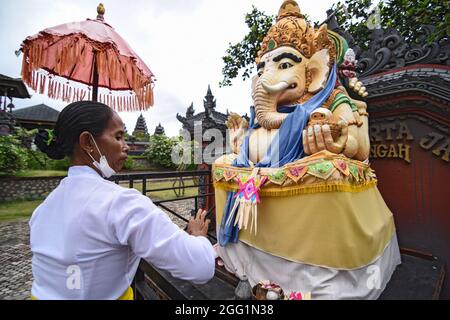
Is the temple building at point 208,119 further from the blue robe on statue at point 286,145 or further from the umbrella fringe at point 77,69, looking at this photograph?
the blue robe on statue at point 286,145

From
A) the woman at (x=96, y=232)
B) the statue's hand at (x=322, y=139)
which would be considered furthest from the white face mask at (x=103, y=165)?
the statue's hand at (x=322, y=139)

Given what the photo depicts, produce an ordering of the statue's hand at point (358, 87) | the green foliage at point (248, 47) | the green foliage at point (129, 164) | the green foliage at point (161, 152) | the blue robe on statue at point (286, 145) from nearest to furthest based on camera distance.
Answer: the blue robe on statue at point (286, 145), the statue's hand at point (358, 87), the green foliage at point (248, 47), the green foliage at point (129, 164), the green foliage at point (161, 152)

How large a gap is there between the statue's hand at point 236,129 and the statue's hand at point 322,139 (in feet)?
3.51

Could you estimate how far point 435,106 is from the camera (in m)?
3.03

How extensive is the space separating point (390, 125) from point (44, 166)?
1476cm

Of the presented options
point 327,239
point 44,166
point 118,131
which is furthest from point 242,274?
point 44,166

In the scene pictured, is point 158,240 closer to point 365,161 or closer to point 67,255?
point 67,255

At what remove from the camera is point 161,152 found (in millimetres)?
17312

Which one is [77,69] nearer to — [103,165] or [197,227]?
[103,165]

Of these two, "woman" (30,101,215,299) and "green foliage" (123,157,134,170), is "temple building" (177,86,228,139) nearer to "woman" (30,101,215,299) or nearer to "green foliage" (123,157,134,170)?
"woman" (30,101,215,299)

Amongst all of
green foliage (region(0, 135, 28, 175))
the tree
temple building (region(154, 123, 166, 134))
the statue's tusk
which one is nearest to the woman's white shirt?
the statue's tusk

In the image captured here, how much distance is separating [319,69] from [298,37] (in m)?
0.49

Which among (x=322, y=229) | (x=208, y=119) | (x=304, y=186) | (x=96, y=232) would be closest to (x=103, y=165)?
(x=96, y=232)

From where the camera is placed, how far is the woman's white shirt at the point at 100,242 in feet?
3.05
